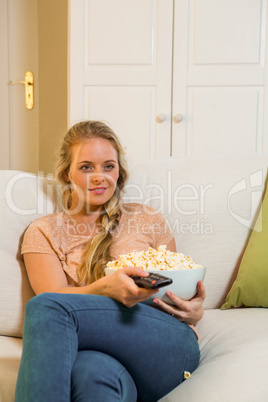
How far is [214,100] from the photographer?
3.34 m

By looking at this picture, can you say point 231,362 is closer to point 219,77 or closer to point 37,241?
point 37,241

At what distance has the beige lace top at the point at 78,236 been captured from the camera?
5.36 ft

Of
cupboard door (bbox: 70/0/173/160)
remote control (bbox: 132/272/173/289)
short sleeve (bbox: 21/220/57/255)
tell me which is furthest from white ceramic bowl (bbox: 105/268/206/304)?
cupboard door (bbox: 70/0/173/160)

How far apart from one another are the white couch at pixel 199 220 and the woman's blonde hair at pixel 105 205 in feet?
0.25

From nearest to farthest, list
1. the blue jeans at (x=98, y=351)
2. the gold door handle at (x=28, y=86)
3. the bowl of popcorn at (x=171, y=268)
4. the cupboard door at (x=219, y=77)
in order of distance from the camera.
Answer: the blue jeans at (x=98, y=351) < the bowl of popcorn at (x=171, y=268) < the cupboard door at (x=219, y=77) < the gold door handle at (x=28, y=86)

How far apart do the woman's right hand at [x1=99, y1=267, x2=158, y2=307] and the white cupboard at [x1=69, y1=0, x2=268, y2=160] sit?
2188 mm

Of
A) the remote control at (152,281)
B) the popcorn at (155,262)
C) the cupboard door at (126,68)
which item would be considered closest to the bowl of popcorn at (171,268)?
the popcorn at (155,262)

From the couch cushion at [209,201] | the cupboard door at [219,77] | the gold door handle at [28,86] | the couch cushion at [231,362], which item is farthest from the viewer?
the gold door handle at [28,86]

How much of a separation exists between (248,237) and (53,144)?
101 inches

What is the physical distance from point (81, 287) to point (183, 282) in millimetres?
294

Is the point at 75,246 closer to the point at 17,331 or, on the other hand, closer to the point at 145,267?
the point at 17,331

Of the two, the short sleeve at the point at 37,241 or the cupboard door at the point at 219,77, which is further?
the cupboard door at the point at 219,77

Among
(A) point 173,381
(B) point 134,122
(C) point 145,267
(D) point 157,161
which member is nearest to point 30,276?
(C) point 145,267

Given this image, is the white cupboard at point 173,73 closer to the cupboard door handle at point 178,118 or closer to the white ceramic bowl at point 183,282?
the cupboard door handle at point 178,118
